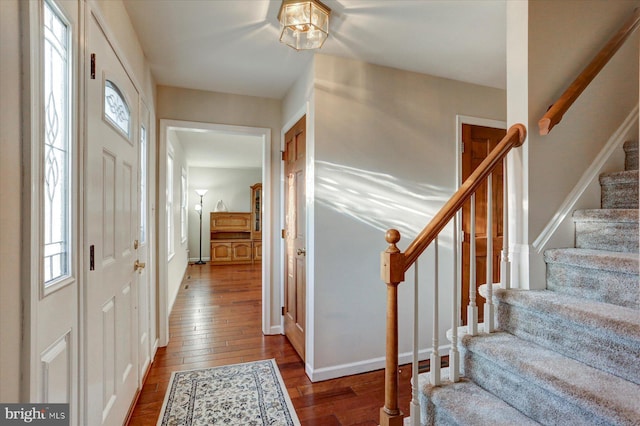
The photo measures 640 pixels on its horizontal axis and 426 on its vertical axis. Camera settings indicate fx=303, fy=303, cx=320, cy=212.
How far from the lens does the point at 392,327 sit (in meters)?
1.42

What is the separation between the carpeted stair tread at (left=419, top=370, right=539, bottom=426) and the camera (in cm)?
118

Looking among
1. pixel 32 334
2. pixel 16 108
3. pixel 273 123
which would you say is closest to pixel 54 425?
pixel 32 334

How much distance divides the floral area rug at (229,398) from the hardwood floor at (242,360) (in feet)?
0.24

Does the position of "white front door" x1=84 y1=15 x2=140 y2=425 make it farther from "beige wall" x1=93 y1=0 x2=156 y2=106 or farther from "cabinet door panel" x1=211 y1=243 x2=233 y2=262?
"cabinet door panel" x1=211 y1=243 x2=233 y2=262

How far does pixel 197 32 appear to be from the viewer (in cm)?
208

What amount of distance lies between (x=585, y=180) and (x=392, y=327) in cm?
140

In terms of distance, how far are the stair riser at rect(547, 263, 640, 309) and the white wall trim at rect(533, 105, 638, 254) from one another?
0.15m

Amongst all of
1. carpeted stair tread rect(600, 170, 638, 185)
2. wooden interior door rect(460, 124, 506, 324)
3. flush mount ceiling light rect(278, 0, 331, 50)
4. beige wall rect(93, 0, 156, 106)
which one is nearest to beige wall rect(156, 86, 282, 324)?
beige wall rect(93, 0, 156, 106)

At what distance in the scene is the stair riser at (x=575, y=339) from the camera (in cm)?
111

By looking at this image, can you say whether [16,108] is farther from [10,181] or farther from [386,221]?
[386,221]

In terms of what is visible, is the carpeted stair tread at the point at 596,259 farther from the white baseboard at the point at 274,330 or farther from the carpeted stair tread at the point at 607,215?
the white baseboard at the point at 274,330

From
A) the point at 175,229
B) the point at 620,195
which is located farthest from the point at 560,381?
the point at 175,229

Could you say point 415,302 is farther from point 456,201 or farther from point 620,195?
point 620,195

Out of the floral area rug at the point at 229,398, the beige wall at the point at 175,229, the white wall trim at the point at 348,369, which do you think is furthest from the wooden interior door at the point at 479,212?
the beige wall at the point at 175,229
